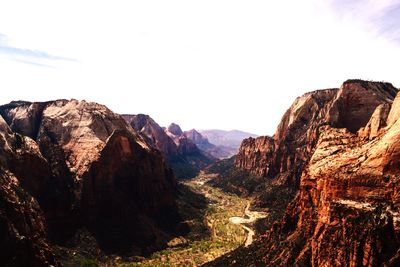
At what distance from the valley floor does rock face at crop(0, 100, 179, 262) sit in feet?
23.8

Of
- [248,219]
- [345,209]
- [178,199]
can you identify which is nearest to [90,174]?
[178,199]

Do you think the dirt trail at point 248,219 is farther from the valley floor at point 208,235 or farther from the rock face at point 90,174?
the rock face at point 90,174

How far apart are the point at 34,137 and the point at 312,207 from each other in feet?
343

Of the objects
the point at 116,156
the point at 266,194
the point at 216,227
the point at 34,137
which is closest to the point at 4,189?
the point at 116,156

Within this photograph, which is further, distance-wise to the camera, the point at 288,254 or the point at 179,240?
the point at 179,240

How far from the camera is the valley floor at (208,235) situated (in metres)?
113

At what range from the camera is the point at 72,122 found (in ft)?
474

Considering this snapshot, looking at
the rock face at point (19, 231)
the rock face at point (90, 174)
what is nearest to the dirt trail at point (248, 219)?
the rock face at point (90, 174)

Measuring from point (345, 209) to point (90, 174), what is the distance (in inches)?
3338

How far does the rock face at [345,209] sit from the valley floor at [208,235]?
80.8ft

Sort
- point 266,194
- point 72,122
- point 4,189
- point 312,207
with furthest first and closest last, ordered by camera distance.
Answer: point 266,194 < point 72,122 < point 312,207 < point 4,189

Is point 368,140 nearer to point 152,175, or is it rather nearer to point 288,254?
point 288,254

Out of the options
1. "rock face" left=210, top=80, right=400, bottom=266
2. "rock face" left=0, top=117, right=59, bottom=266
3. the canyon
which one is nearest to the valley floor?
the canyon

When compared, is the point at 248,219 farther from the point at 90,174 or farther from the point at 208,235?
the point at 90,174
